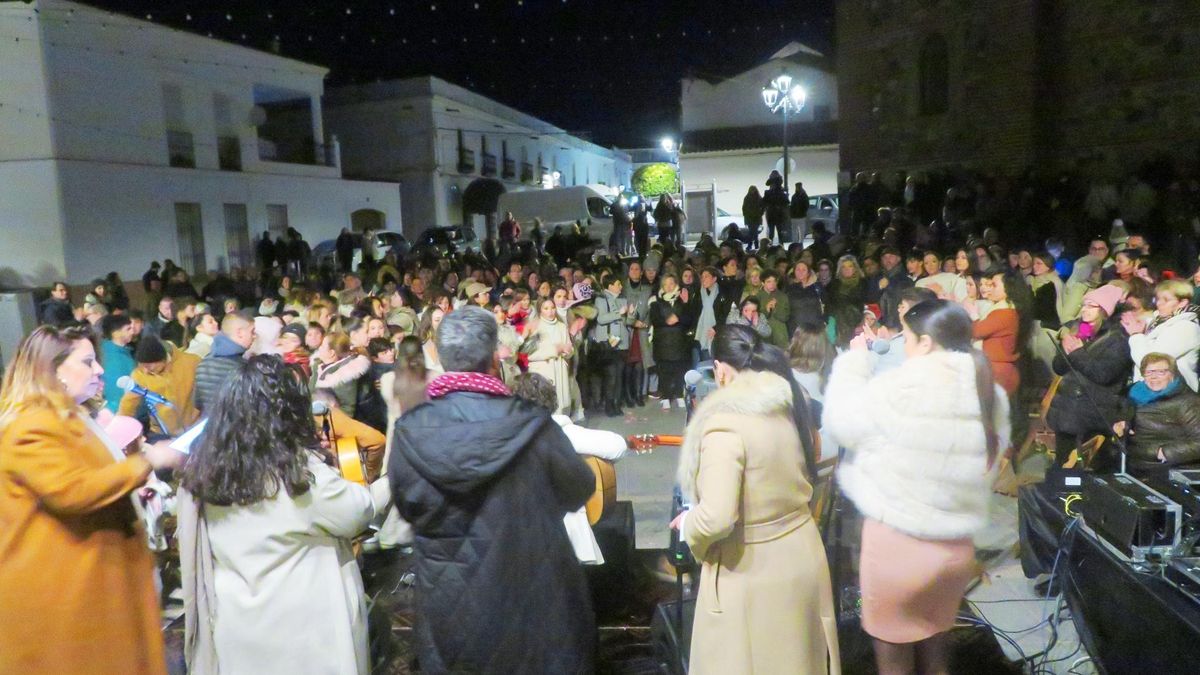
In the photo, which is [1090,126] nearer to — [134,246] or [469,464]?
[469,464]

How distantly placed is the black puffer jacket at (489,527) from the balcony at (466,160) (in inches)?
1315

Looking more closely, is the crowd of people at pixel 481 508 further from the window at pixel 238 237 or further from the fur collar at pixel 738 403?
the window at pixel 238 237

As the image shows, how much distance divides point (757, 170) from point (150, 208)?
65.2 ft

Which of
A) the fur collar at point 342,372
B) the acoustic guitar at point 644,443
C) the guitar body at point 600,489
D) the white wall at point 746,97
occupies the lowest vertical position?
the acoustic guitar at point 644,443

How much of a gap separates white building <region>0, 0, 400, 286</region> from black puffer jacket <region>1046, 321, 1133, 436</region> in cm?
1888

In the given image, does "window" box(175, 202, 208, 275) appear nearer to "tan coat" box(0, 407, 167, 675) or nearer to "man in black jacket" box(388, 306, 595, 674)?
"tan coat" box(0, 407, 167, 675)

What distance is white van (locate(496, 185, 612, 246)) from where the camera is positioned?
83.6ft

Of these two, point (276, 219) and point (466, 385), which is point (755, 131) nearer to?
point (276, 219)

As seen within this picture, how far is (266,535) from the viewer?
2924 millimetres

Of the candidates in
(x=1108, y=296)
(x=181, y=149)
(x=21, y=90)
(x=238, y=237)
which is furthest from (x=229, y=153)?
(x=1108, y=296)

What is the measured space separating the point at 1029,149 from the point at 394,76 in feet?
77.7

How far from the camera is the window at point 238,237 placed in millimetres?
23531

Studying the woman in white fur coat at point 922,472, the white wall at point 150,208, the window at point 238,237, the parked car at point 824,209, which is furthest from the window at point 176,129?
the woman in white fur coat at point 922,472

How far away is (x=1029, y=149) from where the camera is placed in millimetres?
17781
